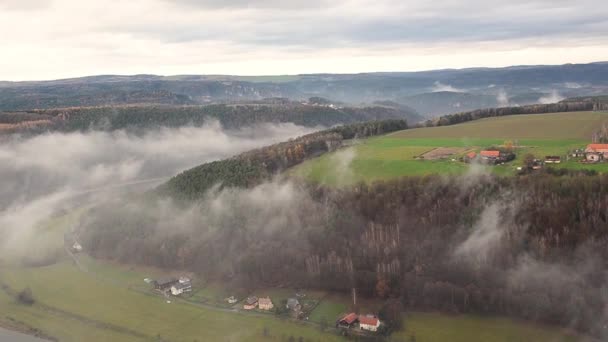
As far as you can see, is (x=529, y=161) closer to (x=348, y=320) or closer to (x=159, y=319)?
(x=348, y=320)

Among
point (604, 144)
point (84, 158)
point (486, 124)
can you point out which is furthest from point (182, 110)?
point (604, 144)

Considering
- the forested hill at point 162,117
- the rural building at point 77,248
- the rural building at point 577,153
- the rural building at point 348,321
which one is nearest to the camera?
the rural building at point 348,321

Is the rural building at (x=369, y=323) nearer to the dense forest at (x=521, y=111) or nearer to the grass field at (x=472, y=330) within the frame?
the grass field at (x=472, y=330)

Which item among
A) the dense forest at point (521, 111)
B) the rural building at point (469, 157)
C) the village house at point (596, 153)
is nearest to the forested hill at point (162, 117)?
the dense forest at point (521, 111)

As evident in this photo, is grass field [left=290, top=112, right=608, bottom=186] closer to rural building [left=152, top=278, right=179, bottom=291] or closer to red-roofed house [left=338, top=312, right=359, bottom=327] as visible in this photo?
rural building [left=152, top=278, right=179, bottom=291]

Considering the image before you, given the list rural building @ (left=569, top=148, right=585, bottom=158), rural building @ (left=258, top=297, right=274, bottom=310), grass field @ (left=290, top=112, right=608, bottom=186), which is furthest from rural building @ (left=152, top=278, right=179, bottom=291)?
rural building @ (left=569, top=148, right=585, bottom=158)
